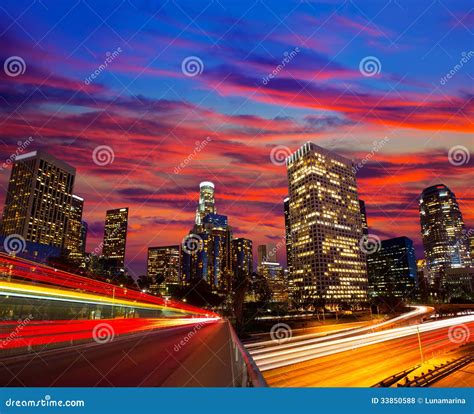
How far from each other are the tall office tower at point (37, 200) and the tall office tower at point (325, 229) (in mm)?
110890

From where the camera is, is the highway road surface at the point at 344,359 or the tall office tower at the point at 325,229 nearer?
the highway road surface at the point at 344,359

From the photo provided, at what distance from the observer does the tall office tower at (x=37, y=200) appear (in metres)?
110

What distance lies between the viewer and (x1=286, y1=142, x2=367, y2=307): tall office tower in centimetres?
15012

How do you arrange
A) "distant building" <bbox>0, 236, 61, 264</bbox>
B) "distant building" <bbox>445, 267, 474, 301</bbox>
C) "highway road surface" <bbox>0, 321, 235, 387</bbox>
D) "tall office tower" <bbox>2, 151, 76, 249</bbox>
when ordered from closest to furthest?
"highway road surface" <bbox>0, 321, 235, 387</bbox> → "distant building" <bbox>0, 236, 61, 264</bbox> → "tall office tower" <bbox>2, 151, 76, 249</bbox> → "distant building" <bbox>445, 267, 474, 301</bbox>
